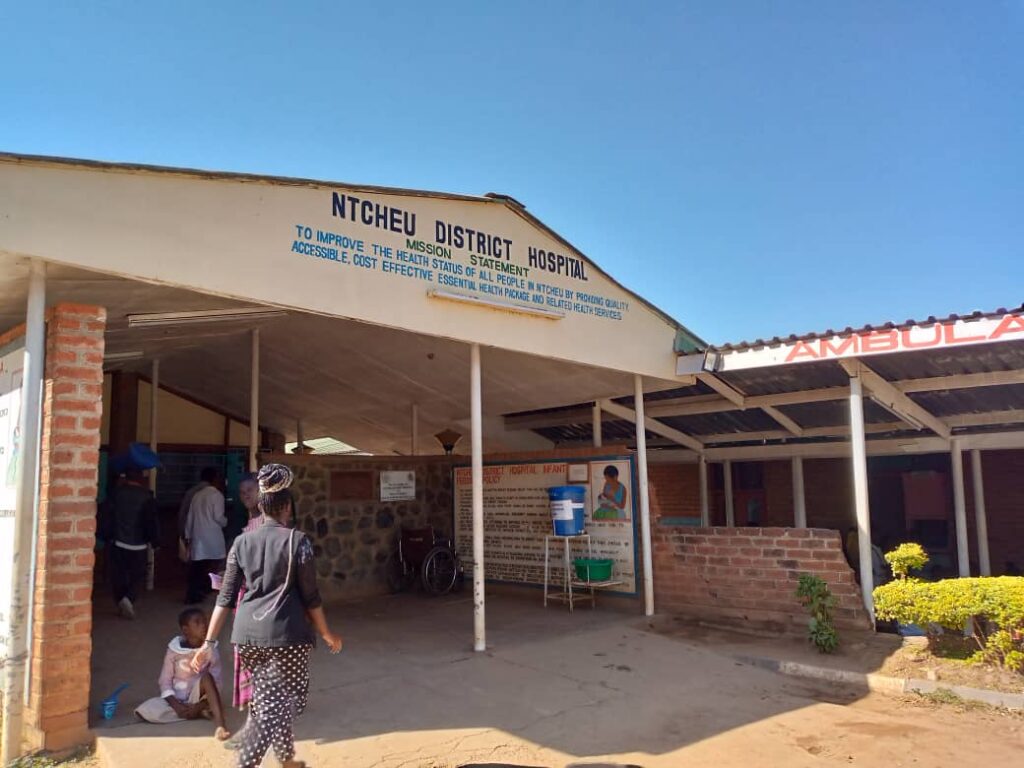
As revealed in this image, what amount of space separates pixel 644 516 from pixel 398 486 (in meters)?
3.91

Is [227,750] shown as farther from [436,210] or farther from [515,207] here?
[515,207]

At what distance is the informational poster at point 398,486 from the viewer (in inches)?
443

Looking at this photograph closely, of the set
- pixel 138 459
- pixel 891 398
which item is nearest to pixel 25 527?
pixel 138 459

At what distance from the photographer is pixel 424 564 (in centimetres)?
1062

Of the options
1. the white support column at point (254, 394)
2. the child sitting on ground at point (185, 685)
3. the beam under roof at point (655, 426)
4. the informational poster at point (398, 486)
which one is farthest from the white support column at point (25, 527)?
the beam under roof at point (655, 426)

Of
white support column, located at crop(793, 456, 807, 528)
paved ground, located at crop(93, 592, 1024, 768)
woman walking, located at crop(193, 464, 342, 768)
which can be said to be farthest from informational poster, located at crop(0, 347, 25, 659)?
white support column, located at crop(793, 456, 807, 528)

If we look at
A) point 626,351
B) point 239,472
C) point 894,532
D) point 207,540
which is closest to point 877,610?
point 626,351

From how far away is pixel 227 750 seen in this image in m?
4.66

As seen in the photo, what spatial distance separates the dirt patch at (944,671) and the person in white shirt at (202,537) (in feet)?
23.1

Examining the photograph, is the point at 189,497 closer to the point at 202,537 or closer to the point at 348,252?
the point at 202,537

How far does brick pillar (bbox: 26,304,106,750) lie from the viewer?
15.3ft

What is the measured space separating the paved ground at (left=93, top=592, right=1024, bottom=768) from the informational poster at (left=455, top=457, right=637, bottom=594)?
1595 mm

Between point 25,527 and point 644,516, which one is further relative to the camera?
point 644,516

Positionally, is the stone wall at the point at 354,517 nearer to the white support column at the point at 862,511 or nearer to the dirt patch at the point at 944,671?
the white support column at the point at 862,511
